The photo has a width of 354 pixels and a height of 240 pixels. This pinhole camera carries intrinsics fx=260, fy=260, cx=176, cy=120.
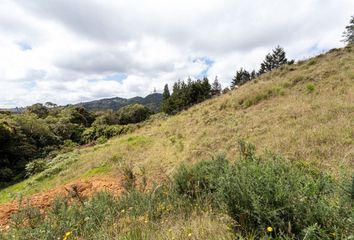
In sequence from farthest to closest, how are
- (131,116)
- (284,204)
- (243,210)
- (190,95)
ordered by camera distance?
(131,116), (190,95), (243,210), (284,204)

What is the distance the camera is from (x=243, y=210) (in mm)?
2369

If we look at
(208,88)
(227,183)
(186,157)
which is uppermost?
(208,88)

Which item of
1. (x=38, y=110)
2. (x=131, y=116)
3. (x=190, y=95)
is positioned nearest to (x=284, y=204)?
(x=190, y=95)

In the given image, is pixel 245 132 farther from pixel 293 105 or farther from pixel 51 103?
pixel 51 103

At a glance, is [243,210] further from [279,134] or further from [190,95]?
[190,95]

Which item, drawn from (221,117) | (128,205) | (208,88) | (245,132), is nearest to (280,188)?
(128,205)

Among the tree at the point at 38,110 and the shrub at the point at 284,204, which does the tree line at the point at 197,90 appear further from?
the shrub at the point at 284,204

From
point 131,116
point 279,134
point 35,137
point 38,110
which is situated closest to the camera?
point 279,134

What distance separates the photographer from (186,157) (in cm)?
812

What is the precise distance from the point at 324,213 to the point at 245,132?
6.75m

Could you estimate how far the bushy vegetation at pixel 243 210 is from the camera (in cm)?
210

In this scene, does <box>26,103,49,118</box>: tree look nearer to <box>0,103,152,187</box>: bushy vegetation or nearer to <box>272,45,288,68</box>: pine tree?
<box>0,103,152,187</box>: bushy vegetation

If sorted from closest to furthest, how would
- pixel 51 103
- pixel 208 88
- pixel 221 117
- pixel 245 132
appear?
pixel 245 132, pixel 221 117, pixel 208 88, pixel 51 103

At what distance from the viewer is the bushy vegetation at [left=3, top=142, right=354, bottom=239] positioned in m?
2.10
